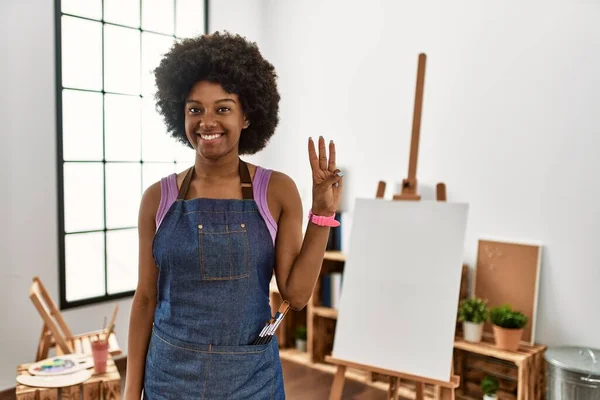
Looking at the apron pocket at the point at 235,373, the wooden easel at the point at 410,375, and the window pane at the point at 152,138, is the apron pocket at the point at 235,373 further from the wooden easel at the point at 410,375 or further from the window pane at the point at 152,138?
the window pane at the point at 152,138

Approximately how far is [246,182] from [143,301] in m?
0.38

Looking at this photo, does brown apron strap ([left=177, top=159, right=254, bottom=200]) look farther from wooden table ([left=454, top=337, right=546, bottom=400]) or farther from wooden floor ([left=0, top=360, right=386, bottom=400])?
wooden floor ([left=0, top=360, right=386, bottom=400])

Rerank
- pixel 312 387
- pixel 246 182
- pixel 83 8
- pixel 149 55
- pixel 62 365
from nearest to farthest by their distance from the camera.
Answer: pixel 246 182, pixel 62 365, pixel 312 387, pixel 83 8, pixel 149 55

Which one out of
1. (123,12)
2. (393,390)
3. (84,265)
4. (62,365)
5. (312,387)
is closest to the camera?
(393,390)

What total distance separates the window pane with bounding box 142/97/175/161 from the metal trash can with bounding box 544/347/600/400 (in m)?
3.02

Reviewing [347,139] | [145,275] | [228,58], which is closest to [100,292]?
[347,139]

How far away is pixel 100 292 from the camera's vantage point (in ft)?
13.2

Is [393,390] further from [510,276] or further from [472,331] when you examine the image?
[510,276]

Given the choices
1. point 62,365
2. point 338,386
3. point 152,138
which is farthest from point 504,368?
point 152,138

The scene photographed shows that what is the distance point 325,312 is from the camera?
393cm

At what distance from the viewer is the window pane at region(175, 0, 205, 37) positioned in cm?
447

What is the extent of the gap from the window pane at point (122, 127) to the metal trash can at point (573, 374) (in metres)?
3.12

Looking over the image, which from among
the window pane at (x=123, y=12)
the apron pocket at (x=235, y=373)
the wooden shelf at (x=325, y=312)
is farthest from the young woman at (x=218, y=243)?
the window pane at (x=123, y=12)

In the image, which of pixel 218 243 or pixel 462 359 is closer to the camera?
pixel 218 243
